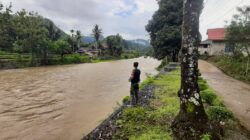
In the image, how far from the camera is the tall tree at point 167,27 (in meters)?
30.0

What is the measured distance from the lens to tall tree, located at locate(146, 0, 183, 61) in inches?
1180

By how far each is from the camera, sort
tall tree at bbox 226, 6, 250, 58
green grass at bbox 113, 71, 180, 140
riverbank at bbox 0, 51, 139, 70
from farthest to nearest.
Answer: riverbank at bbox 0, 51, 139, 70 → tall tree at bbox 226, 6, 250, 58 → green grass at bbox 113, 71, 180, 140

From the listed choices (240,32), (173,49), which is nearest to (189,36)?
(240,32)

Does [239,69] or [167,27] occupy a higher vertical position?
[167,27]

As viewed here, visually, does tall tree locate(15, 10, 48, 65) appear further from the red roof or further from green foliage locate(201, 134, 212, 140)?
green foliage locate(201, 134, 212, 140)

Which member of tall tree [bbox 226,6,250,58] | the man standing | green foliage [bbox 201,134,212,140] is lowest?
green foliage [bbox 201,134,212,140]

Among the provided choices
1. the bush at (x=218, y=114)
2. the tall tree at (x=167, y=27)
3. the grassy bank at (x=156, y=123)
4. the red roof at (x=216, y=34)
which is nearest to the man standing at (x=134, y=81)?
the grassy bank at (x=156, y=123)

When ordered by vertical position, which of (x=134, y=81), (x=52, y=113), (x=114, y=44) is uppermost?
(x=114, y=44)

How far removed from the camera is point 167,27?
3081cm

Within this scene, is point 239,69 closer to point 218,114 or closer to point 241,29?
point 241,29

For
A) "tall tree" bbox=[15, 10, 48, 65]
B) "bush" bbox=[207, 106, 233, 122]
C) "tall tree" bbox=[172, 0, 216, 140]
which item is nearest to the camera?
"tall tree" bbox=[172, 0, 216, 140]

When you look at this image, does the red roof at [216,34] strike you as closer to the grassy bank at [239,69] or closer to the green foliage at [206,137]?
the grassy bank at [239,69]

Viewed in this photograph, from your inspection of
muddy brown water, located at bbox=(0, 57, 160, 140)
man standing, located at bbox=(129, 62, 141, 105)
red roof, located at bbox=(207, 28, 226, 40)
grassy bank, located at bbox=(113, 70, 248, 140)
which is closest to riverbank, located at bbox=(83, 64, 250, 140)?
grassy bank, located at bbox=(113, 70, 248, 140)

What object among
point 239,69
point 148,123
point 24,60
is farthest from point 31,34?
point 148,123
